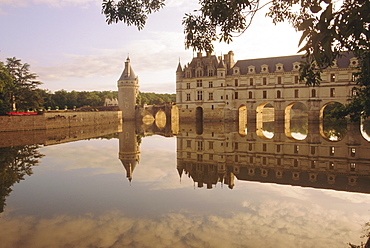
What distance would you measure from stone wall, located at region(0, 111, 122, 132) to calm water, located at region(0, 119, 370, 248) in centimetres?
1789

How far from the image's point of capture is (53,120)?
33.5 metres

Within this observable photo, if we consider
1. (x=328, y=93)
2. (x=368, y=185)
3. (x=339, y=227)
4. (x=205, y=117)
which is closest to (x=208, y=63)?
(x=205, y=117)

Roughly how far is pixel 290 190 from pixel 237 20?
482cm

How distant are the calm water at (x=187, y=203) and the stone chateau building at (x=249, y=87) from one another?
2696 cm

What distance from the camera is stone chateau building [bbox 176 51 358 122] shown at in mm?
37125

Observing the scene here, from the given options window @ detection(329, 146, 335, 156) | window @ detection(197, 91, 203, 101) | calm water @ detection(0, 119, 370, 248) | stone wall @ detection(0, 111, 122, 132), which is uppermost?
window @ detection(197, 91, 203, 101)

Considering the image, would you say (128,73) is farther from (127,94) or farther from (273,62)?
(273,62)

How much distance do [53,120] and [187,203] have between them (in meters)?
30.4

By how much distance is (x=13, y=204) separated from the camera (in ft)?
23.7

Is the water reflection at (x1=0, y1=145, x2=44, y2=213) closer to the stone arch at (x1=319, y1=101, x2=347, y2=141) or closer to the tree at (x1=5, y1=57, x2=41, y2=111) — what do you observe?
the stone arch at (x1=319, y1=101, x2=347, y2=141)

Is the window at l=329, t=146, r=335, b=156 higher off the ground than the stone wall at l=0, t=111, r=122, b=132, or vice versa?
the stone wall at l=0, t=111, r=122, b=132

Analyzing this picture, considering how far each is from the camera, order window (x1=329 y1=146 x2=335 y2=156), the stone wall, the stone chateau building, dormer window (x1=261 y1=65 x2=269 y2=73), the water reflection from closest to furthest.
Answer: the water reflection → window (x1=329 y1=146 x2=335 y2=156) → the stone wall → the stone chateau building → dormer window (x1=261 y1=65 x2=269 y2=73)

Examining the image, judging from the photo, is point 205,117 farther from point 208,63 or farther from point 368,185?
point 368,185

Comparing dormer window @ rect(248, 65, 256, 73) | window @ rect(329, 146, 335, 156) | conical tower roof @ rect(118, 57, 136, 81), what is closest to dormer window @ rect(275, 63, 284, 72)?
dormer window @ rect(248, 65, 256, 73)
